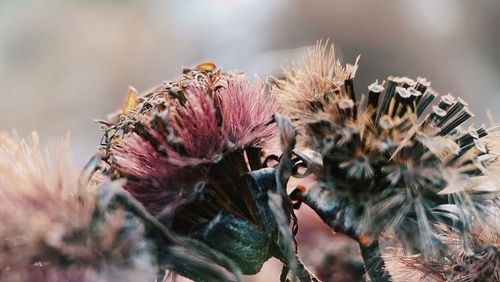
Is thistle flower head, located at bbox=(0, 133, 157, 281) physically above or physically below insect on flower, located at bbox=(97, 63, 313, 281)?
below

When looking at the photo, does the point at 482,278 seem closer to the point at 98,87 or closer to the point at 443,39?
the point at 443,39

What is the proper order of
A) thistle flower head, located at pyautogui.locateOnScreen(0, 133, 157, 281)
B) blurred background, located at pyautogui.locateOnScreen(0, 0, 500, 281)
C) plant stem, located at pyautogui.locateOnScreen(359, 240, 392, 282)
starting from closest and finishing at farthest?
thistle flower head, located at pyautogui.locateOnScreen(0, 133, 157, 281)
plant stem, located at pyautogui.locateOnScreen(359, 240, 392, 282)
blurred background, located at pyautogui.locateOnScreen(0, 0, 500, 281)

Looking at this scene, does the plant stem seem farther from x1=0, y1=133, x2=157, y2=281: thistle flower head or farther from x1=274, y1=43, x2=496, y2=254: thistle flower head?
x1=0, y1=133, x2=157, y2=281: thistle flower head

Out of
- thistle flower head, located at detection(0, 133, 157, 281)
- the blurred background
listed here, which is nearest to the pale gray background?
the blurred background

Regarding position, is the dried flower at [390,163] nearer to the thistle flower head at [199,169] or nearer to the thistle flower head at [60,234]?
the thistle flower head at [199,169]

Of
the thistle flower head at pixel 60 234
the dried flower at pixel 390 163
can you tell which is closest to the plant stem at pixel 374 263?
the dried flower at pixel 390 163

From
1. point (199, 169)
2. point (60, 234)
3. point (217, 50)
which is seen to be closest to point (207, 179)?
point (199, 169)

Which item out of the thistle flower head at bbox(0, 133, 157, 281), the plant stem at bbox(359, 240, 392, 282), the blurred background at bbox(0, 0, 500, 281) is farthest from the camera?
the blurred background at bbox(0, 0, 500, 281)

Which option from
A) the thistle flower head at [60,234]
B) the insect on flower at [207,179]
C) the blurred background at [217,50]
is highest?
the blurred background at [217,50]

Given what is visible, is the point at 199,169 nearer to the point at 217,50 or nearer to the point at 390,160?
the point at 390,160
